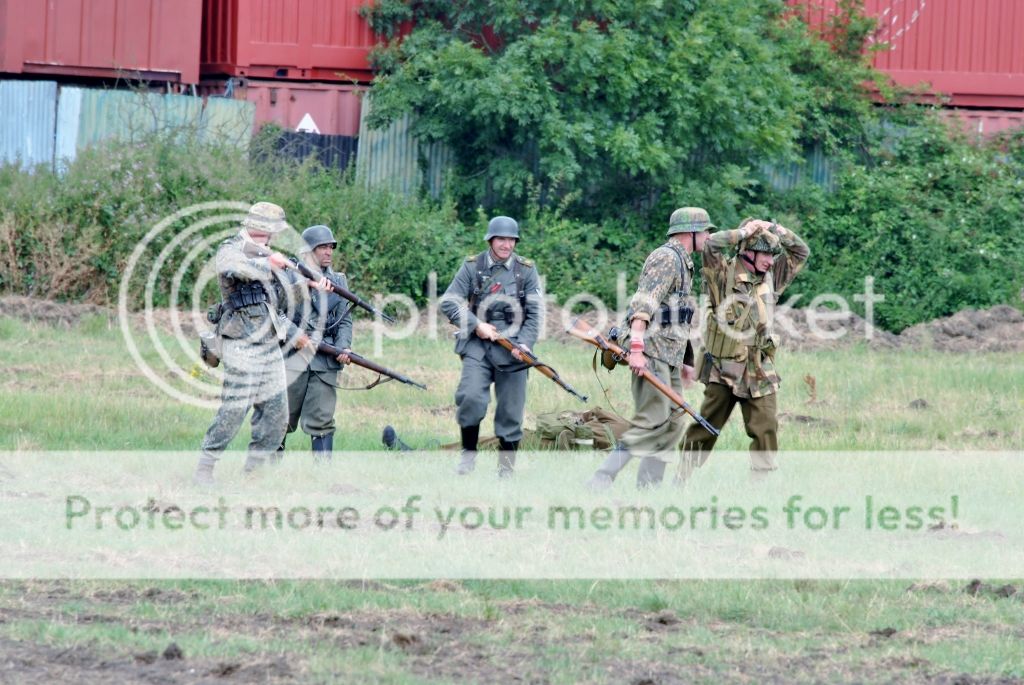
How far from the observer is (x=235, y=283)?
9.48 m

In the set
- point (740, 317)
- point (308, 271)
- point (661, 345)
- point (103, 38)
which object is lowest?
point (661, 345)

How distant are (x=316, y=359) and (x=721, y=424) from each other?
2934 millimetres

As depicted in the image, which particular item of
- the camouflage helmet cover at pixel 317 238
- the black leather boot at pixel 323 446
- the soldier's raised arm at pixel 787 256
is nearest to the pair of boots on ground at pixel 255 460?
the black leather boot at pixel 323 446

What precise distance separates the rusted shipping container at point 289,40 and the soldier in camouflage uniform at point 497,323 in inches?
459

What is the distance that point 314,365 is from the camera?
1045 centimetres

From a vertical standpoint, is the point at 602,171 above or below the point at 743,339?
above

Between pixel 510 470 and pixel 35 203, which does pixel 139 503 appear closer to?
pixel 510 470

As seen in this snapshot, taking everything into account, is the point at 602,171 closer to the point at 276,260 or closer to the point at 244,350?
the point at 276,260

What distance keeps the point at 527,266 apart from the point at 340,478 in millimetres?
2002

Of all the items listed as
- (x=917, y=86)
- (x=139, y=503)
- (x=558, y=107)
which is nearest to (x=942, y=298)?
(x=917, y=86)

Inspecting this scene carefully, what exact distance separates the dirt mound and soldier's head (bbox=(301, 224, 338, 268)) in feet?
35.2

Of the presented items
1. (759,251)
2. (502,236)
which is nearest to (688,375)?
(759,251)

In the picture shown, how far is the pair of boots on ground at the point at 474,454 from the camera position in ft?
33.7

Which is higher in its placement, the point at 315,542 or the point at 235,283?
the point at 235,283
